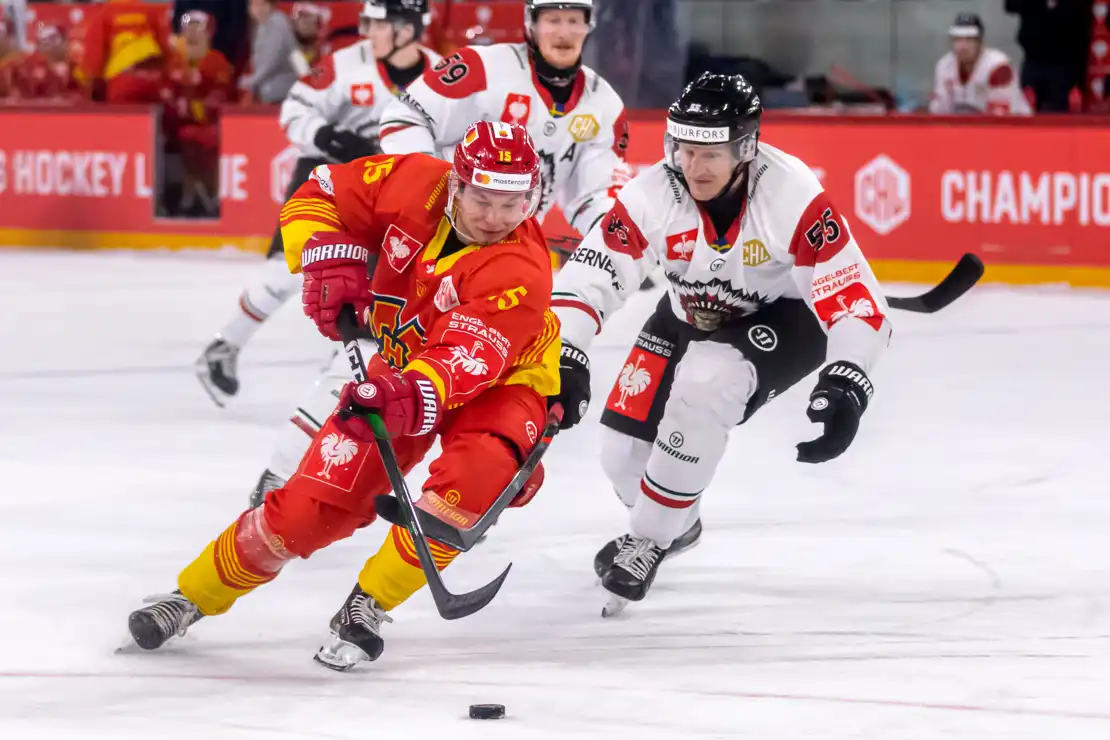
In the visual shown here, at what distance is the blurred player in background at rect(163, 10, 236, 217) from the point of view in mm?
12414

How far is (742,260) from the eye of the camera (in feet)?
13.3

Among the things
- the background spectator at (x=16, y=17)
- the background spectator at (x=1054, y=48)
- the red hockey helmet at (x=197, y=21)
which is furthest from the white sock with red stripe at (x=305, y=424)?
the background spectator at (x=16, y=17)

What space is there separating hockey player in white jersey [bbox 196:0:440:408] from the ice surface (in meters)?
0.26

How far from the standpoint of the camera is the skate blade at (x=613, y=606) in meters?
4.01

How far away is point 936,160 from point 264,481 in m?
6.08

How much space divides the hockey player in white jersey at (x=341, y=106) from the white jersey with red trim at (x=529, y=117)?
1021 mm

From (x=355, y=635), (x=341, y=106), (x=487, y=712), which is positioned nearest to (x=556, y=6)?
(x=341, y=106)

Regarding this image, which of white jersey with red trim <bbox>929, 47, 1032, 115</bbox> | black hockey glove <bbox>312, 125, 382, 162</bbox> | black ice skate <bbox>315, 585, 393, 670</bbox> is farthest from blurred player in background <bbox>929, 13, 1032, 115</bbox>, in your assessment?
black ice skate <bbox>315, 585, 393, 670</bbox>

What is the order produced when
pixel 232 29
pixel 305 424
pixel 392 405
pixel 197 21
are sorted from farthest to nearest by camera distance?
pixel 232 29
pixel 197 21
pixel 305 424
pixel 392 405

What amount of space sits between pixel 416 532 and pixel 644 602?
2.96 ft

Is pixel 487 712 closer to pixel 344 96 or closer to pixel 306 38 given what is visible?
pixel 344 96

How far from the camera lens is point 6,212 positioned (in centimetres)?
1301

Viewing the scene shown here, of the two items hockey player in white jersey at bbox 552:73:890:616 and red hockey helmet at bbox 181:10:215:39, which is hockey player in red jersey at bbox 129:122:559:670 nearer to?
hockey player in white jersey at bbox 552:73:890:616

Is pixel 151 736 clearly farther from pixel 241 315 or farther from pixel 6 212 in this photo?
pixel 6 212
